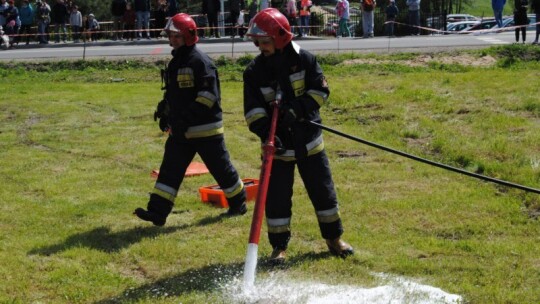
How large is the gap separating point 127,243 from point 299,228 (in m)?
1.47

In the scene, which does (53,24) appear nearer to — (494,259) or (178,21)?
(178,21)

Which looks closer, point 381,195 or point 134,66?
point 381,195

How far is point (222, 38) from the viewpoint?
2603cm

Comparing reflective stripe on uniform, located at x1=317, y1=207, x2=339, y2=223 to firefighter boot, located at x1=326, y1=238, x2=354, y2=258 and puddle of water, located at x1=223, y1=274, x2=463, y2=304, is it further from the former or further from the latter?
puddle of water, located at x1=223, y1=274, x2=463, y2=304

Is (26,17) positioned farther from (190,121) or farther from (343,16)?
(190,121)

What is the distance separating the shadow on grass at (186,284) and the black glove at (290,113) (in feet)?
3.75

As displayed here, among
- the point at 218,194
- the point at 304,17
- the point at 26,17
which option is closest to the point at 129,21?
the point at 26,17

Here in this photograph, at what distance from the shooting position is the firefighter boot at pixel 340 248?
20.9 feet

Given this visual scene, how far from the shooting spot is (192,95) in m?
7.32

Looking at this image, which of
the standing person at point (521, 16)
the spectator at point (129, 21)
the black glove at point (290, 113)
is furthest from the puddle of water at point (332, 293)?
the spectator at point (129, 21)

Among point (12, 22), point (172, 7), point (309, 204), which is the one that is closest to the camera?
point (309, 204)

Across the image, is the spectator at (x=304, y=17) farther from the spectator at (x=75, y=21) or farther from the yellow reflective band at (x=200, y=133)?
the yellow reflective band at (x=200, y=133)

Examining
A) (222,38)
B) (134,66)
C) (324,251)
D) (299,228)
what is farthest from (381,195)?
(222,38)

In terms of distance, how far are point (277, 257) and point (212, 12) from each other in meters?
19.9
